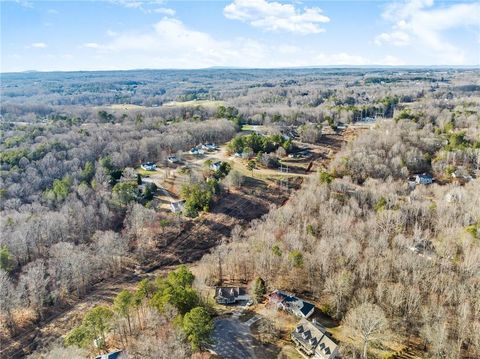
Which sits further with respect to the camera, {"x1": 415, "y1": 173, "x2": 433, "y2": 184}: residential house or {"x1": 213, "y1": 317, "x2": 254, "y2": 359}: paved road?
{"x1": 415, "y1": 173, "x2": 433, "y2": 184}: residential house

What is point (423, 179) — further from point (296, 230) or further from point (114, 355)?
point (114, 355)

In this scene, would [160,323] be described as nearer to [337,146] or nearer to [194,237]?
[194,237]

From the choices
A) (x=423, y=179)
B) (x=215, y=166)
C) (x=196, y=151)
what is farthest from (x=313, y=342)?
(x=196, y=151)

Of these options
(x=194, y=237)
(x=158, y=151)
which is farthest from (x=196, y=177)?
(x=158, y=151)

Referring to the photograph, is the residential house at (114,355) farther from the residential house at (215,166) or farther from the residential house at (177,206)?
the residential house at (215,166)

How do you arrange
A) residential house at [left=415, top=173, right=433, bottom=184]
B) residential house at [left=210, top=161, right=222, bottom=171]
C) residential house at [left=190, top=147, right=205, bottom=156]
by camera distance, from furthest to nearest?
1. residential house at [left=190, top=147, right=205, bottom=156]
2. residential house at [left=210, top=161, right=222, bottom=171]
3. residential house at [left=415, top=173, right=433, bottom=184]

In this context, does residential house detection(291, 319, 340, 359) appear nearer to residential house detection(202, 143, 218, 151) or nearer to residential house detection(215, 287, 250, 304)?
residential house detection(215, 287, 250, 304)

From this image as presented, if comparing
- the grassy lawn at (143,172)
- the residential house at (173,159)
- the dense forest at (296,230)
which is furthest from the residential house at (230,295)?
the residential house at (173,159)

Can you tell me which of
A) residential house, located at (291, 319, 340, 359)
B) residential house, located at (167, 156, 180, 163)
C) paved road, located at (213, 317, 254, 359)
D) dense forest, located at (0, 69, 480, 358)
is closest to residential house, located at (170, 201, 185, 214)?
dense forest, located at (0, 69, 480, 358)
